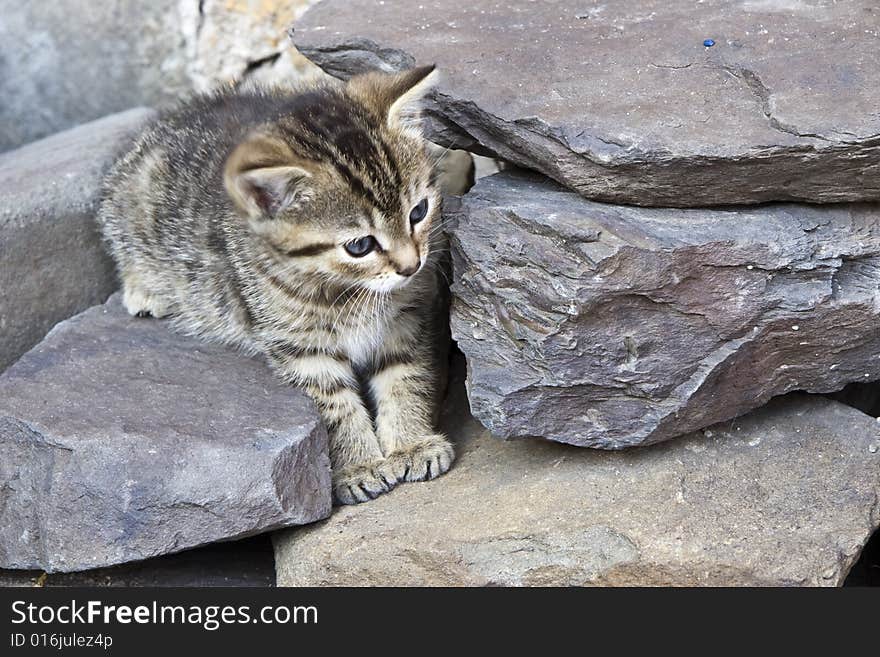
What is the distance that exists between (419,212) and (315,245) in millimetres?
327

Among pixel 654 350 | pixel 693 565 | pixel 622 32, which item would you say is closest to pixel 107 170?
pixel 622 32

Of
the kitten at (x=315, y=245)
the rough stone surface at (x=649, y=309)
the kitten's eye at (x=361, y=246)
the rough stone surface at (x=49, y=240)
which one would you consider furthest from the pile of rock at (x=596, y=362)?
the rough stone surface at (x=49, y=240)

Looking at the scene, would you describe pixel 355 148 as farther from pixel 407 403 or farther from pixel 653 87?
pixel 407 403

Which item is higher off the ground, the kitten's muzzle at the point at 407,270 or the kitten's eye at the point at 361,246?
the kitten's eye at the point at 361,246

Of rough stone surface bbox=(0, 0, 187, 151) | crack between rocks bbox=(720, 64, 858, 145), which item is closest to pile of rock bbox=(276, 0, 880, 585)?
crack between rocks bbox=(720, 64, 858, 145)

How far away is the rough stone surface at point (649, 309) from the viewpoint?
2.95 meters

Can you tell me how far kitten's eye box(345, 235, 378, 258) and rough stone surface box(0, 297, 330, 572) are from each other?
0.57 metres

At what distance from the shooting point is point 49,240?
4141 mm

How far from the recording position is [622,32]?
3455 mm

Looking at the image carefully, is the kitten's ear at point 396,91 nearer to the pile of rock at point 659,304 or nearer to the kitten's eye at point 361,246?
the pile of rock at point 659,304

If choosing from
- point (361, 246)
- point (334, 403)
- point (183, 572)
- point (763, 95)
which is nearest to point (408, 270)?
point (361, 246)

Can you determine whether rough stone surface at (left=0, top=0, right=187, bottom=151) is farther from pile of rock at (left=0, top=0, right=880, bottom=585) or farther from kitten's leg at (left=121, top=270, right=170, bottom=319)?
pile of rock at (left=0, top=0, right=880, bottom=585)

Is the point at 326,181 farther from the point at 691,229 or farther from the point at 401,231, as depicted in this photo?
the point at 691,229

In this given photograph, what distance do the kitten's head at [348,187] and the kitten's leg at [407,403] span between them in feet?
1.90
